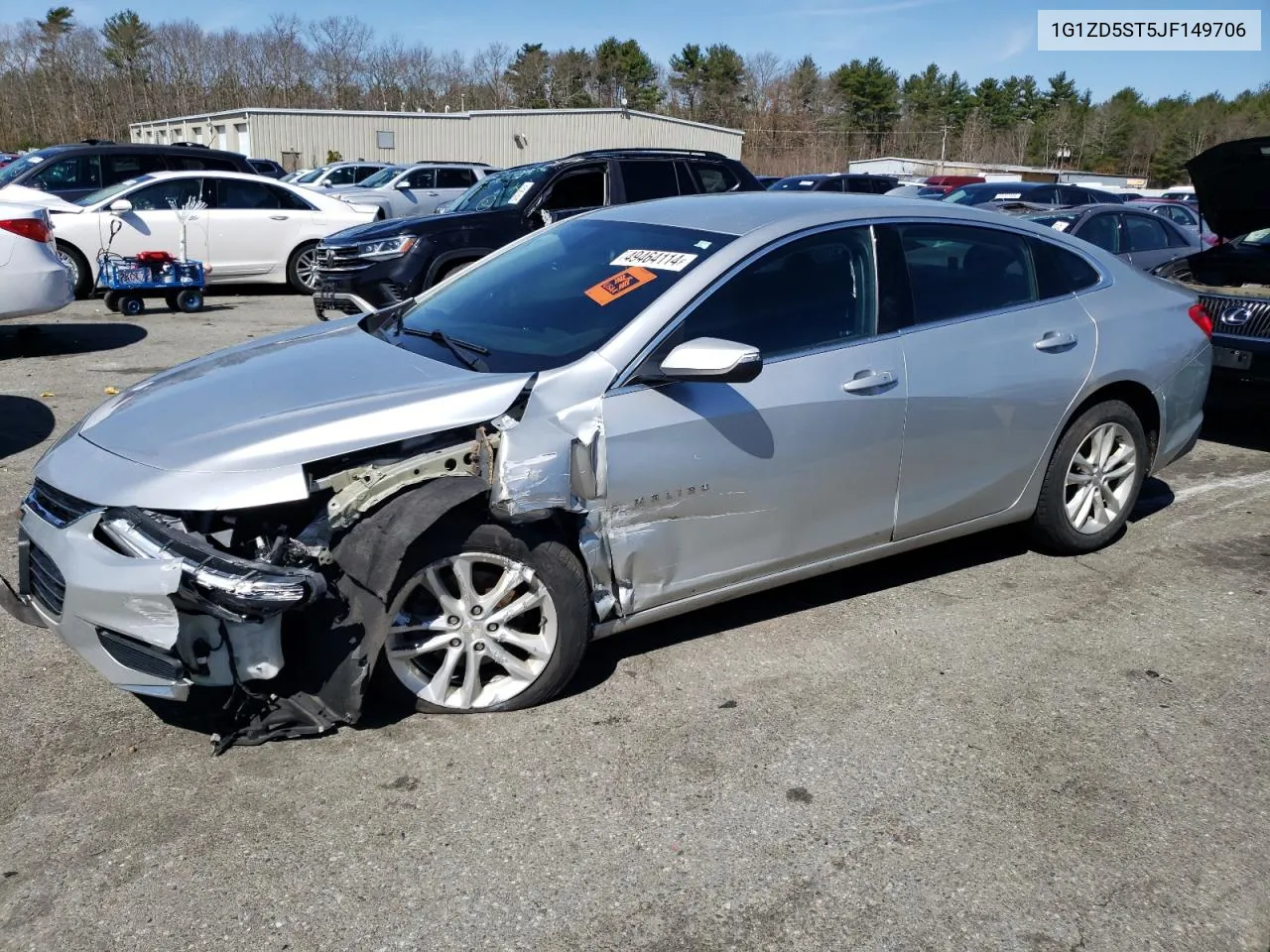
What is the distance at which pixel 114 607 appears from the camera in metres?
3.03

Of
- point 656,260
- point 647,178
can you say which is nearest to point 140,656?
point 656,260

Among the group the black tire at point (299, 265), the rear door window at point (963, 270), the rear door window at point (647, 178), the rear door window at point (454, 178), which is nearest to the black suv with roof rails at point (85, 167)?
the black tire at point (299, 265)

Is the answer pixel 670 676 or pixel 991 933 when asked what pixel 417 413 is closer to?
pixel 670 676

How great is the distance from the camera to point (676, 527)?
3.69 metres

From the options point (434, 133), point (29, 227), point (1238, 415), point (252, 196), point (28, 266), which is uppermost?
point (434, 133)

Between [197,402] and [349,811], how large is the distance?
1457 millimetres

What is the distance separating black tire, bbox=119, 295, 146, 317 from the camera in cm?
1184

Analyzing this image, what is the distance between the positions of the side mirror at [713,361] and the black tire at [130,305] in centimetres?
1017

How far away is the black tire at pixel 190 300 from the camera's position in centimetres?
1219

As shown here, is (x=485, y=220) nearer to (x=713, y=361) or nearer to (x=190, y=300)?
(x=190, y=300)

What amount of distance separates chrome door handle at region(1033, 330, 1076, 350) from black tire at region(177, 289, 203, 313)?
10306 mm

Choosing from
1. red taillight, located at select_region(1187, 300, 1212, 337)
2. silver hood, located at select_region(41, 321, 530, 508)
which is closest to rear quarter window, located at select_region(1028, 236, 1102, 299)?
red taillight, located at select_region(1187, 300, 1212, 337)

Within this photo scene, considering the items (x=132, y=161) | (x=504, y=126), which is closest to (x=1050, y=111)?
(x=504, y=126)

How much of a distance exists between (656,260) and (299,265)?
10933mm
